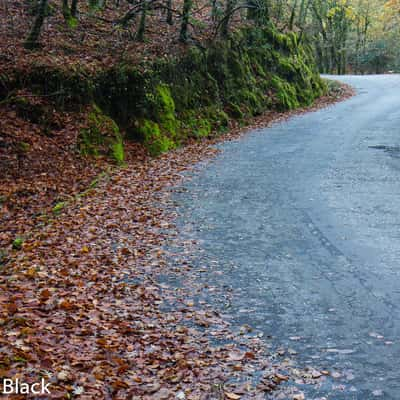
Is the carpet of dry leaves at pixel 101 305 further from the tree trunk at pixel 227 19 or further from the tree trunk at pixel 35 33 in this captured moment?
the tree trunk at pixel 227 19

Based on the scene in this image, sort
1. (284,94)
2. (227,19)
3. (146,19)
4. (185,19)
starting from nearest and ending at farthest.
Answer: (185,19), (146,19), (227,19), (284,94)

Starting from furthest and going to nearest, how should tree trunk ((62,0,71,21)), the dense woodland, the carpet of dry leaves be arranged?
tree trunk ((62,0,71,21)) < the dense woodland < the carpet of dry leaves

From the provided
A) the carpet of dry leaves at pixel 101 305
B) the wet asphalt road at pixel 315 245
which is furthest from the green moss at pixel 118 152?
the wet asphalt road at pixel 315 245

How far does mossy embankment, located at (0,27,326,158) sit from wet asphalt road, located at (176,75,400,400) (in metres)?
2.64

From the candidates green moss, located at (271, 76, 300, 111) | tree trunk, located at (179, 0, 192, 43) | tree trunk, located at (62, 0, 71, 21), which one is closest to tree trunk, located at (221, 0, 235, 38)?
tree trunk, located at (179, 0, 192, 43)

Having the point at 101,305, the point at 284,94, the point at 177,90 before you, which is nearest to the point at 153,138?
the point at 177,90

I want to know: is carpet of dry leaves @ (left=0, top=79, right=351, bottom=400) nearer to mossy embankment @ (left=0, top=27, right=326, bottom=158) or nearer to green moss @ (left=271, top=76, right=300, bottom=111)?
mossy embankment @ (left=0, top=27, right=326, bottom=158)

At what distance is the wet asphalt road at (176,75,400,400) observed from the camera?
18.5ft

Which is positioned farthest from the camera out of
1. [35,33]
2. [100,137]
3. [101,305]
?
[35,33]

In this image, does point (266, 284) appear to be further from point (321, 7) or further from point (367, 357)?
point (321, 7)

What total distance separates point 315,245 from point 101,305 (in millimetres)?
3796

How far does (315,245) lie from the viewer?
863 centimetres

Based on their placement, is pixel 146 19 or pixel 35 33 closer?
pixel 35 33

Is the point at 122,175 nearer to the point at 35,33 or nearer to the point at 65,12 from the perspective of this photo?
the point at 35,33
